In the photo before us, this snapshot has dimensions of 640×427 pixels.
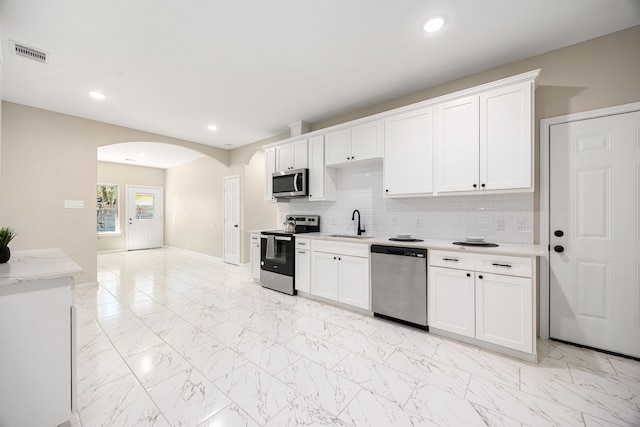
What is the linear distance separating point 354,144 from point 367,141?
20 centimetres

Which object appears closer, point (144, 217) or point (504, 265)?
point (504, 265)

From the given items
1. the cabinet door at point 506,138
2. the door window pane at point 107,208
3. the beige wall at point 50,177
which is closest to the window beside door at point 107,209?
the door window pane at point 107,208

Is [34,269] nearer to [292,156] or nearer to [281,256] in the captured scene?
[281,256]

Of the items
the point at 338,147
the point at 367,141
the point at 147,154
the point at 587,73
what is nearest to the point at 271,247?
the point at 338,147

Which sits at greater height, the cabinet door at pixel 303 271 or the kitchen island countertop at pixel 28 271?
the kitchen island countertop at pixel 28 271

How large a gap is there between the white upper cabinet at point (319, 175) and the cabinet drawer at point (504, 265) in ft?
7.13

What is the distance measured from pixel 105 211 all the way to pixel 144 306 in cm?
645

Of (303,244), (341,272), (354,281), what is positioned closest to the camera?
(354,281)

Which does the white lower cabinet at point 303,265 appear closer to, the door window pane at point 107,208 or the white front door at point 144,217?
the white front door at point 144,217

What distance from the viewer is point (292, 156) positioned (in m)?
4.27

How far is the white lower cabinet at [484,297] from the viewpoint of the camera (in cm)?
211

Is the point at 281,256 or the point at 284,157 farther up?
the point at 284,157

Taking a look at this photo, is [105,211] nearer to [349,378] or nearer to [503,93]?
[349,378]

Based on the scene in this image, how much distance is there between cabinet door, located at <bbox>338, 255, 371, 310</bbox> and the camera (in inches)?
120
